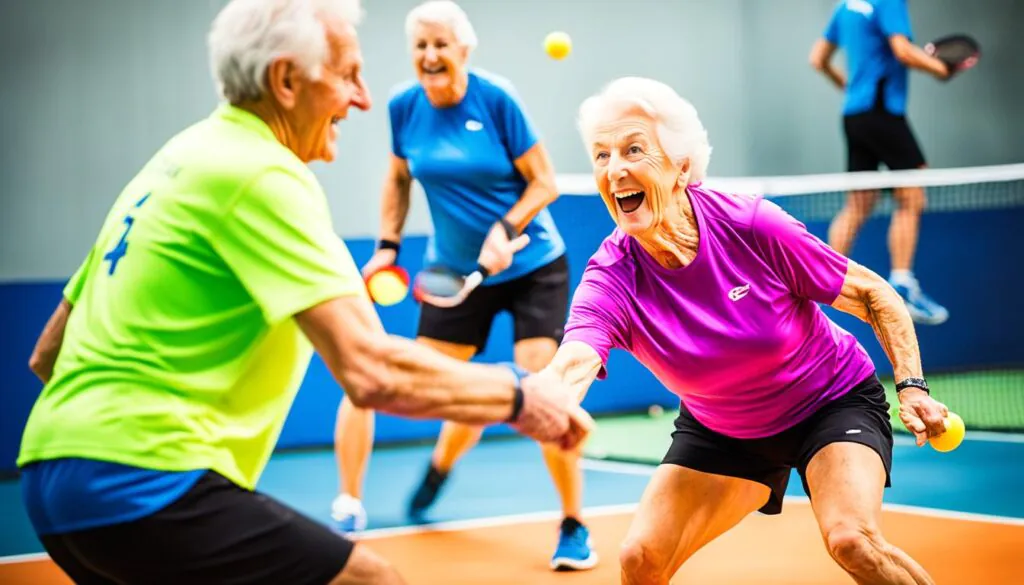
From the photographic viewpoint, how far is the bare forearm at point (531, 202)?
18.1 ft

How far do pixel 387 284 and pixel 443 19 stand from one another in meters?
1.17

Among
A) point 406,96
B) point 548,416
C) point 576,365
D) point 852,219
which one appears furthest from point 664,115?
point 852,219

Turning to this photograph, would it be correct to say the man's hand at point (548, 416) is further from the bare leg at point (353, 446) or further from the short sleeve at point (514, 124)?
the bare leg at point (353, 446)

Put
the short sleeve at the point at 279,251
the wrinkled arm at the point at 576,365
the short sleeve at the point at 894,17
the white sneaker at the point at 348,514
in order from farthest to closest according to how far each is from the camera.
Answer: the short sleeve at the point at 894,17 < the white sneaker at the point at 348,514 < the wrinkled arm at the point at 576,365 < the short sleeve at the point at 279,251

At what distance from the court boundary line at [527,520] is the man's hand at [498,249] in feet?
4.49

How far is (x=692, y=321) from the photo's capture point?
11.7ft

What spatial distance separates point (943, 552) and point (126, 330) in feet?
13.1

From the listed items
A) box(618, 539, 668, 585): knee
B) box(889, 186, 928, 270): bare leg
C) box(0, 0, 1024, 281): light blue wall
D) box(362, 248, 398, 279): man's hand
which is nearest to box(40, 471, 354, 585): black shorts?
box(618, 539, 668, 585): knee

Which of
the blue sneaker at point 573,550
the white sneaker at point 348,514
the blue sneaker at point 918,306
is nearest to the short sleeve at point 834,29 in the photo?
the blue sneaker at point 918,306

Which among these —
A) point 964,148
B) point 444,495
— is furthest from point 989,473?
point 964,148

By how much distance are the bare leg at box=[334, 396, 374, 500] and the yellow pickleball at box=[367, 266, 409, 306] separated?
65cm

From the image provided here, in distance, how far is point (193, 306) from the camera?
91.4 inches

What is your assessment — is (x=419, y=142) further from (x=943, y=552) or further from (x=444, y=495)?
(x=943, y=552)

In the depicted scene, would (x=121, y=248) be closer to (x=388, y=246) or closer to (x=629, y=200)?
(x=629, y=200)
